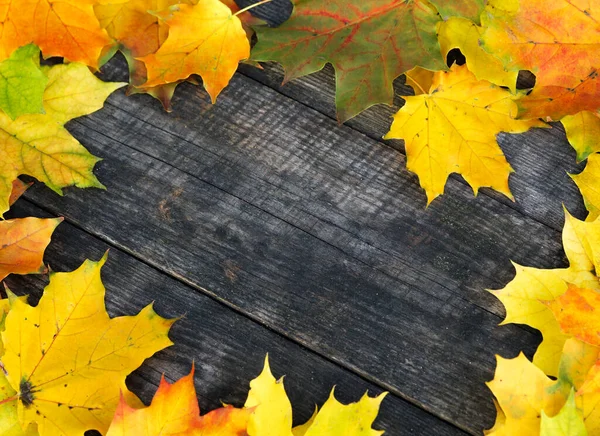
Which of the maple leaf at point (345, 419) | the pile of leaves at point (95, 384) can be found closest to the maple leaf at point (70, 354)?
the pile of leaves at point (95, 384)

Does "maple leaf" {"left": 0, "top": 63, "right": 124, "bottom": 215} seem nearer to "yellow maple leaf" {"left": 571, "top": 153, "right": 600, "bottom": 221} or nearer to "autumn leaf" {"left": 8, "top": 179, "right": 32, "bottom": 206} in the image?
"autumn leaf" {"left": 8, "top": 179, "right": 32, "bottom": 206}

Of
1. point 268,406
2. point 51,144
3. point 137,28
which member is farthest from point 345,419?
point 137,28

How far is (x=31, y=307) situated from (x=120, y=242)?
9.7 inches

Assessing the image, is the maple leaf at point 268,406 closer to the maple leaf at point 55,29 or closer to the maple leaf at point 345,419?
the maple leaf at point 345,419

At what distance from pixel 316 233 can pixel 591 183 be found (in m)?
0.63

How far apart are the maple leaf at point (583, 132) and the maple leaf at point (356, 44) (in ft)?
1.18

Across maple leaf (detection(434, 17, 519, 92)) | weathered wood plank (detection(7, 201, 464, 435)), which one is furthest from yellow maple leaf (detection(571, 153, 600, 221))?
weathered wood plank (detection(7, 201, 464, 435))

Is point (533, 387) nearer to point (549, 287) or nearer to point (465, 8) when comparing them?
point (549, 287)

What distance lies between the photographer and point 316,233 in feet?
4.92

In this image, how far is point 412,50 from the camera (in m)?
1.47

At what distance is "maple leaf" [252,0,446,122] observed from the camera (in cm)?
147

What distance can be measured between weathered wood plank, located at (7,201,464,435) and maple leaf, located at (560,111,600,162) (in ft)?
2.27

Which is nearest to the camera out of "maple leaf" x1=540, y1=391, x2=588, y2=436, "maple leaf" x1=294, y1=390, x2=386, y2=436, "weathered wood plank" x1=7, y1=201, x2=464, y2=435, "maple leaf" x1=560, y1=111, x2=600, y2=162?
"maple leaf" x1=540, y1=391, x2=588, y2=436

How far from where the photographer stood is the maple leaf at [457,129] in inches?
58.5
